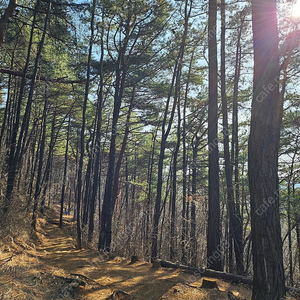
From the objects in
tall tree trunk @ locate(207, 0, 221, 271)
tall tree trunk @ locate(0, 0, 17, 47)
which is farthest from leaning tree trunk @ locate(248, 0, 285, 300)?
tall tree trunk @ locate(0, 0, 17, 47)

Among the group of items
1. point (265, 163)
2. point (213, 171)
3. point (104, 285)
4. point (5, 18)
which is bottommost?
point (104, 285)

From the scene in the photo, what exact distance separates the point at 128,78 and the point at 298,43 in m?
7.34

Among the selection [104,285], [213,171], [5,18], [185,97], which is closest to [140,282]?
[104,285]

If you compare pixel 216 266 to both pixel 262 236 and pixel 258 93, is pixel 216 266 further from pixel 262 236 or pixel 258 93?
pixel 258 93

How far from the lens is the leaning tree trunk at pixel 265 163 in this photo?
296 centimetres

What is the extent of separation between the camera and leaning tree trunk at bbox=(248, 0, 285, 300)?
2.96 meters

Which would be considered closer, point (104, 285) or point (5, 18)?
point (104, 285)

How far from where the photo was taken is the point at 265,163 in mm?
3209

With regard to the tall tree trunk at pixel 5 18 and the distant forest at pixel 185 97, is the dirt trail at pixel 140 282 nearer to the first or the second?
the distant forest at pixel 185 97

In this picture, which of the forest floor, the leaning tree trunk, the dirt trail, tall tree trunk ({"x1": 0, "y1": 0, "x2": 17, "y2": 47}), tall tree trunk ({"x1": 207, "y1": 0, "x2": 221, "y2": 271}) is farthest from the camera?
tall tree trunk ({"x1": 0, "y1": 0, "x2": 17, "y2": 47})

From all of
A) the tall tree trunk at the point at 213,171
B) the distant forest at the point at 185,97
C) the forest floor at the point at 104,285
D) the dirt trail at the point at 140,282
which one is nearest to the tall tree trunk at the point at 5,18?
the distant forest at the point at 185,97

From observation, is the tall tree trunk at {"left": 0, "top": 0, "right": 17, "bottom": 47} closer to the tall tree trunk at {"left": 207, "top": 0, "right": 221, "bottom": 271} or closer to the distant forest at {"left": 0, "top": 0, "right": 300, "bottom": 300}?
the distant forest at {"left": 0, "top": 0, "right": 300, "bottom": 300}

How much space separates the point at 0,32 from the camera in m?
6.34

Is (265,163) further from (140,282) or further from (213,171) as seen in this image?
(140,282)
